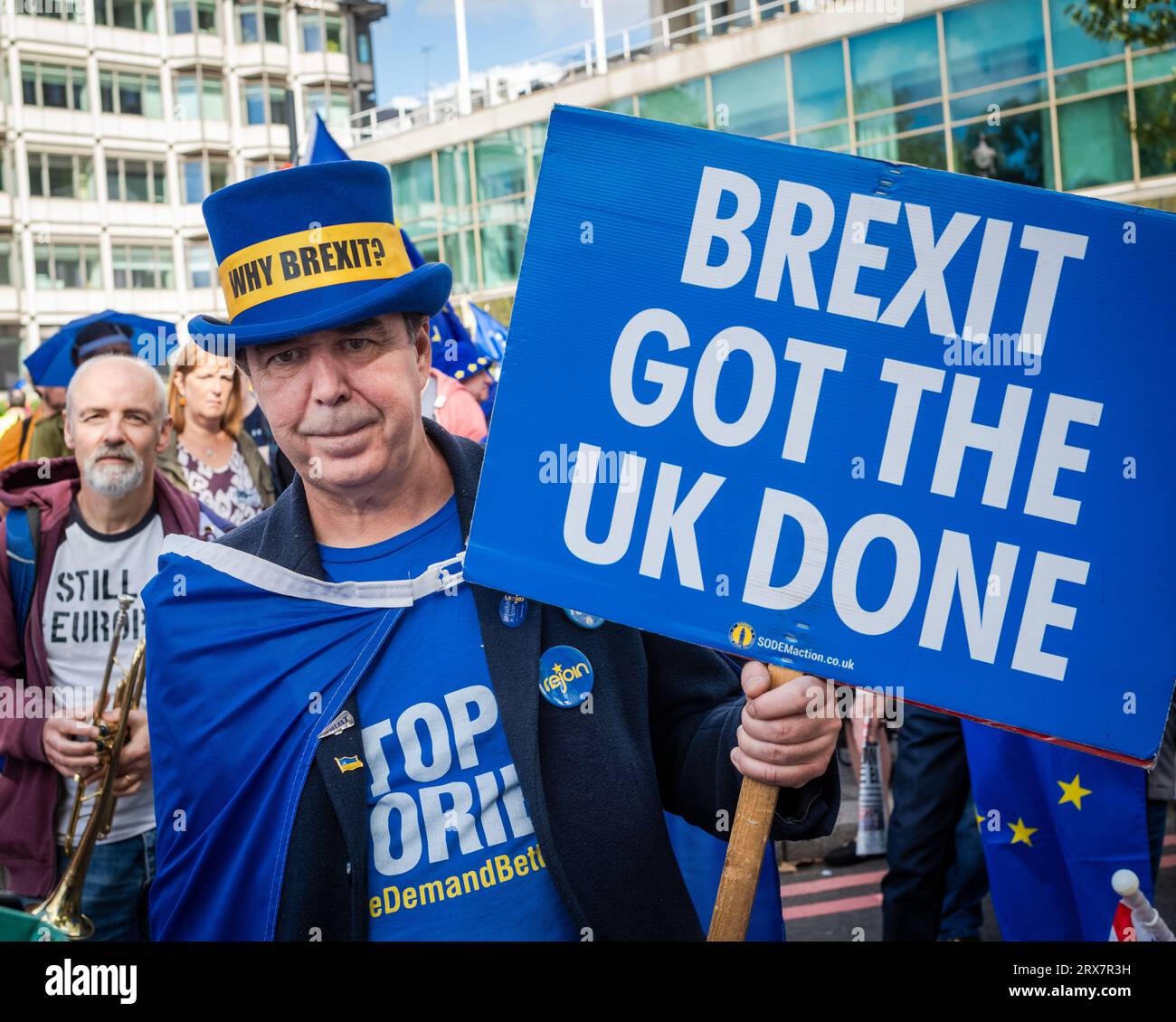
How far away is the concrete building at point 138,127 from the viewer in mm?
56594

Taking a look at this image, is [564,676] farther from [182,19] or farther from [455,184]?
[182,19]

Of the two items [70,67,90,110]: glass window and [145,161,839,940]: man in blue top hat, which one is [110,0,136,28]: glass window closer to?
[70,67,90,110]: glass window

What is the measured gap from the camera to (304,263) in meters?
2.50

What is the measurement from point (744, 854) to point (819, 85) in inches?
965

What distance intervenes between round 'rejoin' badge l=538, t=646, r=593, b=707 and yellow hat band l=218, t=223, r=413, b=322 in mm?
742

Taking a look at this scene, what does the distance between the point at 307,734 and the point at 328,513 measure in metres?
0.43

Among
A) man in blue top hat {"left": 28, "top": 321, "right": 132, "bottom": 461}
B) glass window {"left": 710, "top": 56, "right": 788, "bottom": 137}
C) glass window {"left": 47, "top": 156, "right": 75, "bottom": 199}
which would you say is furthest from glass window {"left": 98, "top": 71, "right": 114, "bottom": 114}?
man in blue top hat {"left": 28, "top": 321, "right": 132, "bottom": 461}

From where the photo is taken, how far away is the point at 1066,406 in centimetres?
218

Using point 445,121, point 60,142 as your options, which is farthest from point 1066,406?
point 60,142

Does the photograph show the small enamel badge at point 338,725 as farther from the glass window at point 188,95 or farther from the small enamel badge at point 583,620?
the glass window at point 188,95

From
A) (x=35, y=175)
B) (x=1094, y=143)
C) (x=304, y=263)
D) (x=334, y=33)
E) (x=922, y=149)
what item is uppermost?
(x=334, y=33)

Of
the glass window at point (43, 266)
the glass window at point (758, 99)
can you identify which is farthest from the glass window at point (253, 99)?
the glass window at point (758, 99)

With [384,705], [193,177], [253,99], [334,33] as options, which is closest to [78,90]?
[193,177]

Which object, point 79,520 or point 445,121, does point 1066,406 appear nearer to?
point 79,520
